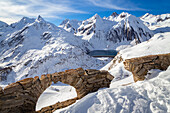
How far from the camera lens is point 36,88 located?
554 centimetres

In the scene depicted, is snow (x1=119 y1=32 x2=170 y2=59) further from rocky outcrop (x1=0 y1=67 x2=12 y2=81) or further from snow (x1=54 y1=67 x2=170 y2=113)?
rocky outcrop (x1=0 y1=67 x2=12 y2=81)

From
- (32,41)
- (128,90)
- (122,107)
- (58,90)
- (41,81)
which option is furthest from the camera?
(32,41)

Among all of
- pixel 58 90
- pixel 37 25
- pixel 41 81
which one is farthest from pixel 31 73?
pixel 37 25

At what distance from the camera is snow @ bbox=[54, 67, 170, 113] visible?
332cm

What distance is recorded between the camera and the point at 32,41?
59.7 m

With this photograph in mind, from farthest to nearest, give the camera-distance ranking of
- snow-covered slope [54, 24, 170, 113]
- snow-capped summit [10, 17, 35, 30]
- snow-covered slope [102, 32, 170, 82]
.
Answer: snow-capped summit [10, 17, 35, 30] < snow-covered slope [102, 32, 170, 82] < snow-covered slope [54, 24, 170, 113]

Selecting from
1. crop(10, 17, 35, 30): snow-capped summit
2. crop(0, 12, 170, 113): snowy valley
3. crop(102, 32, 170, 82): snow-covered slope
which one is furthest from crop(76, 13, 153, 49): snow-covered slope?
crop(102, 32, 170, 82): snow-covered slope

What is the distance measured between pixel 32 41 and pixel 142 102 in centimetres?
6862

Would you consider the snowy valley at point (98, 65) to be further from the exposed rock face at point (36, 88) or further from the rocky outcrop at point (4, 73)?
the exposed rock face at point (36, 88)

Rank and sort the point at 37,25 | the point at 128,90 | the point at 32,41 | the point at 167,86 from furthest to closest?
the point at 37,25 < the point at 32,41 < the point at 128,90 < the point at 167,86

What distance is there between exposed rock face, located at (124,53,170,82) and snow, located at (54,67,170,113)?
1456mm

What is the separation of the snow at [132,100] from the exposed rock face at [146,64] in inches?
57.3

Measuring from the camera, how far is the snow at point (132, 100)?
332 cm

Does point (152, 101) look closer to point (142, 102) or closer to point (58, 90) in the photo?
point (142, 102)
